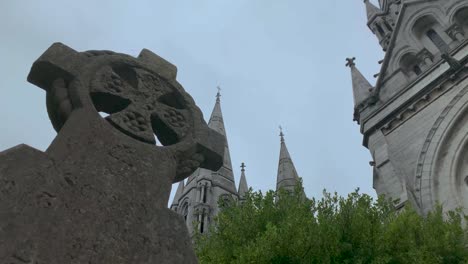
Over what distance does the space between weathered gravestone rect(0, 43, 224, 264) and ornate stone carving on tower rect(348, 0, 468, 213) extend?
528 inches

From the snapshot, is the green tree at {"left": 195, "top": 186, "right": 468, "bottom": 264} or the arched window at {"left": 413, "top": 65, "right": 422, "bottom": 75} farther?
the arched window at {"left": 413, "top": 65, "right": 422, "bottom": 75}

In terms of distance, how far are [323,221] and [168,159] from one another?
22.4 ft

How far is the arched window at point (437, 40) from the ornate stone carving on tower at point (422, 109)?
0.05 meters

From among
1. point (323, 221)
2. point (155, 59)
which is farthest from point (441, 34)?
point (155, 59)

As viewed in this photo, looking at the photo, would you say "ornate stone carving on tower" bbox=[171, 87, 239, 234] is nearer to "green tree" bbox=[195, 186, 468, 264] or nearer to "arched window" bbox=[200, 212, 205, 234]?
"arched window" bbox=[200, 212, 205, 234]

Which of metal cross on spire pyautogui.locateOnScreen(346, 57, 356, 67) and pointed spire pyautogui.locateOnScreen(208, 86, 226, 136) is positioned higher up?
pointed spire pyautogui.locateOnScreen(208, 86, 226, 136)

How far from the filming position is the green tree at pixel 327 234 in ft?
29.7

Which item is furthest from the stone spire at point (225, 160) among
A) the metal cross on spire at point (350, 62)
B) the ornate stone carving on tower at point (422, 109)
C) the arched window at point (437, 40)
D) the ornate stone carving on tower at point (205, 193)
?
the arched window at point (437, 40)

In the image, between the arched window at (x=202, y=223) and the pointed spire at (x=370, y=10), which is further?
the pointed spire at (x=370, y=10)

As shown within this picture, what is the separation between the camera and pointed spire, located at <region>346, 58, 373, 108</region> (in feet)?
77.4

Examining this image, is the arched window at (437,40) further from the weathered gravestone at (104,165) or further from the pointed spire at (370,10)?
the weathered gravestone at (104,165)

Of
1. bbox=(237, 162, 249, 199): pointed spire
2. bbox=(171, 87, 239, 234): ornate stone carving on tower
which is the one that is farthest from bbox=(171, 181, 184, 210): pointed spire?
bbox=(237, 162, 249, 199): pointed spire

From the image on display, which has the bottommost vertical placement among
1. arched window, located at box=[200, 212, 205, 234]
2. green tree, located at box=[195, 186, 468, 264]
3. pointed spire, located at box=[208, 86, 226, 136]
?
green tree, located at box=[195, 186, 468, 264]

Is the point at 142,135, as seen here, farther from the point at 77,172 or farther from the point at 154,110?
the point at 77,172
